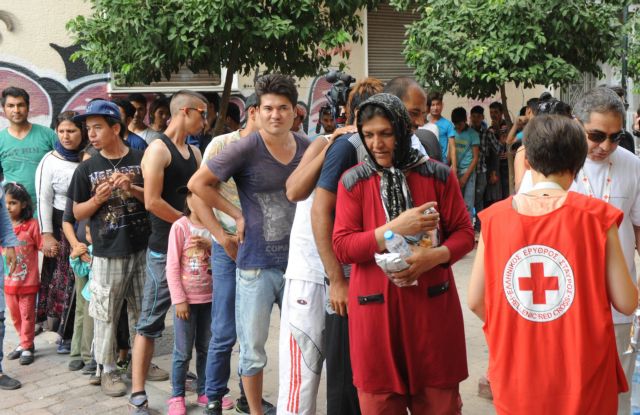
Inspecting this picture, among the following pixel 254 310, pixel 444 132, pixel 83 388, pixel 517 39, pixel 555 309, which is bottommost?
pixel 83 388

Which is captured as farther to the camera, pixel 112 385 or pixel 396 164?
pixel 112 385

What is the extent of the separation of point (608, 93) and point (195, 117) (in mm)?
2773

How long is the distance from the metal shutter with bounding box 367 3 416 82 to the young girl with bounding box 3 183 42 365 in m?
8.10

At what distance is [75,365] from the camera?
6219 millimetres

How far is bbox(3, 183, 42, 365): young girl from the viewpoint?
6.51 metres

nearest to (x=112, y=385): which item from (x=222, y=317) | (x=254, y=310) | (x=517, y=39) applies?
(x=222, y=317)

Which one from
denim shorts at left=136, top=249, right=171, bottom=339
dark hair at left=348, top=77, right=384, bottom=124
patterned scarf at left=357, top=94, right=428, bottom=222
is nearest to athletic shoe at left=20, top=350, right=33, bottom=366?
denim shorts at left=136, top=249, right=171, bottom=339

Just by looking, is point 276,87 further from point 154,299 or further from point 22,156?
point 22,156

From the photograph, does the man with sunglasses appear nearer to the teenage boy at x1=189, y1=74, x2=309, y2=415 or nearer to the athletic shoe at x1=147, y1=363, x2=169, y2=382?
the teenage boy at x1=189, y1=74, x2=309, y2=415

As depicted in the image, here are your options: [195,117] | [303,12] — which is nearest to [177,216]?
[195,117]

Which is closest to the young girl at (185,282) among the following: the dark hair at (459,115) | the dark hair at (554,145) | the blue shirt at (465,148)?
the dark hair at (554,145)

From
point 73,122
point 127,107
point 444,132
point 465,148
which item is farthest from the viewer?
point 465,148

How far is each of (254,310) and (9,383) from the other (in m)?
2.37

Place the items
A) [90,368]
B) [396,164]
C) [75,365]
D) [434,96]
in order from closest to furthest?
1. [396,164]
2. [90,368]
3. [75,365]
4. [434,96]
